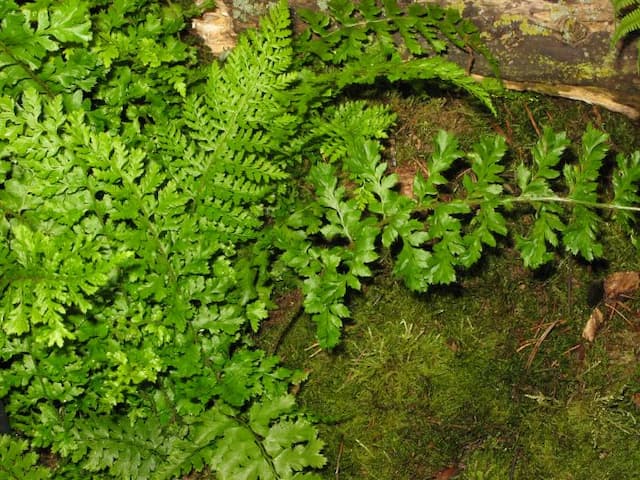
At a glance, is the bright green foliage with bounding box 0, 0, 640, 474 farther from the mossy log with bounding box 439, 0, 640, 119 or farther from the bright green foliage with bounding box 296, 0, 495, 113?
the mossy log with bounding box 439, 0, 640, 119

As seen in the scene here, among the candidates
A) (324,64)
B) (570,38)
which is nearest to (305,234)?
(324,64)

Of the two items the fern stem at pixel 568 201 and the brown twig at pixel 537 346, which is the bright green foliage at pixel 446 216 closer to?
the fern stem at pixel 568 201

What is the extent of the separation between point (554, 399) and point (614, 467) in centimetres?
53

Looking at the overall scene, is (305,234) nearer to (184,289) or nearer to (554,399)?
(184,289)

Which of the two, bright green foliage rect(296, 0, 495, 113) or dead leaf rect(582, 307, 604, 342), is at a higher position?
bright green foliage rect(296, 0, 495, 113)

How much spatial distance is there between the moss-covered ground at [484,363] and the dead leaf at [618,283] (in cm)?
5

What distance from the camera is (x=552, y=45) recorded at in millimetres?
4078

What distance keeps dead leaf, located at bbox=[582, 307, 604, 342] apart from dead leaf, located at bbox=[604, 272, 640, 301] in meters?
0.11

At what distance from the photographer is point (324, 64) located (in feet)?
14.0

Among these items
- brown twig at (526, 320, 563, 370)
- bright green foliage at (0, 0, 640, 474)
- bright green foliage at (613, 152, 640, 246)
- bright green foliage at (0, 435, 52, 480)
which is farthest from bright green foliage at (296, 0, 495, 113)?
bright green foliage at (0, 435, 52, 480)

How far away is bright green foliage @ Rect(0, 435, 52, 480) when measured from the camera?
350 cm

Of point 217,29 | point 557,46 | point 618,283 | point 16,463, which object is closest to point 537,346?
point 618,283

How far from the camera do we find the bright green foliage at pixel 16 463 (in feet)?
11.5

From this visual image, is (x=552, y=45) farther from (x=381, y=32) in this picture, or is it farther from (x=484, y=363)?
(x=484, y=363)
